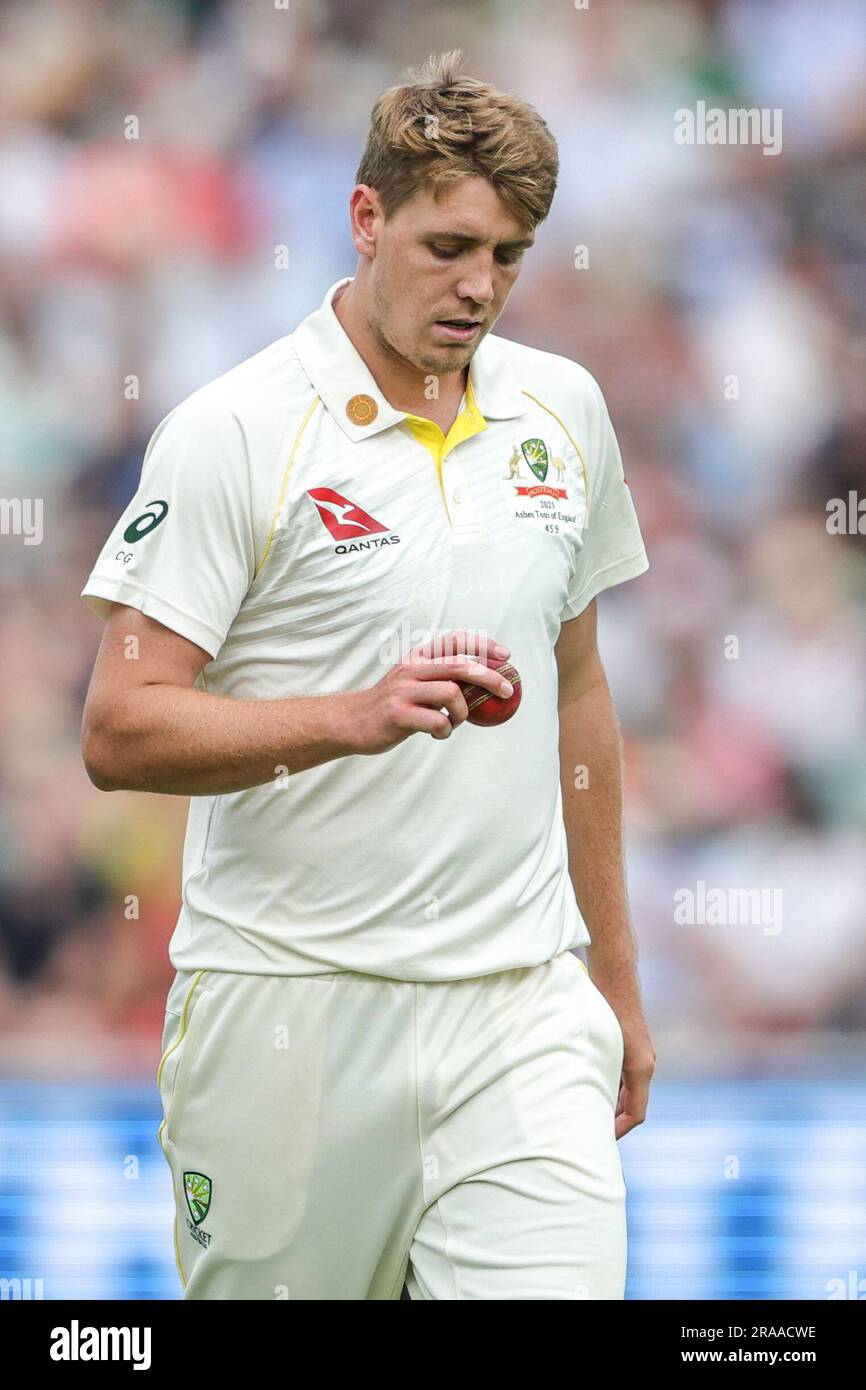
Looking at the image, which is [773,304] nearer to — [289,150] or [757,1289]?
[289,150]

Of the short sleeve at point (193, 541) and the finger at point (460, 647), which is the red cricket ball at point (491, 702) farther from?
the short sleeve at point (193, 541)

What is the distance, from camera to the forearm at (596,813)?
250cm

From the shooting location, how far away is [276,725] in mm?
1963

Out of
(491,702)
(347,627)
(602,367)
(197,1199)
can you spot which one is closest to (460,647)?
(491,702)

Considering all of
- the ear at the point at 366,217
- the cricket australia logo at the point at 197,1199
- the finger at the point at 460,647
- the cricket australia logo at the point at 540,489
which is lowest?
the cricket australia logo at the point at 197,1199

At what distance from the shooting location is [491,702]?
1.90 meters

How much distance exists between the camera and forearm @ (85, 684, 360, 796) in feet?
6.39

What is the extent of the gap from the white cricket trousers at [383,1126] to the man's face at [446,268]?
77cm

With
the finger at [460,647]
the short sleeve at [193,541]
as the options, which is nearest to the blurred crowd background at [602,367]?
the short sleeve at [193,541]

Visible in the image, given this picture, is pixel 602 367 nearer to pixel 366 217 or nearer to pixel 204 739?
pixel 366 217

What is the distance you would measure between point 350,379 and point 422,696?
21.2 inches

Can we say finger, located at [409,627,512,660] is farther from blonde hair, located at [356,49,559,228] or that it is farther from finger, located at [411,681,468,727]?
blonde hair, located at [356,49,559,228]

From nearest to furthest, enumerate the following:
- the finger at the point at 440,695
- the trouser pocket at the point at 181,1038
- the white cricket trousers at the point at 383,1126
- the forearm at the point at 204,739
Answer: the finger at the point at 440,695 → the forearm at the point at 204,739 → the white cricket trousers at the point at 383,1126 → the trouser pocket at the point at 181,1038

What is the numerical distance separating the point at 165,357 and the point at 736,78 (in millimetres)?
1971
